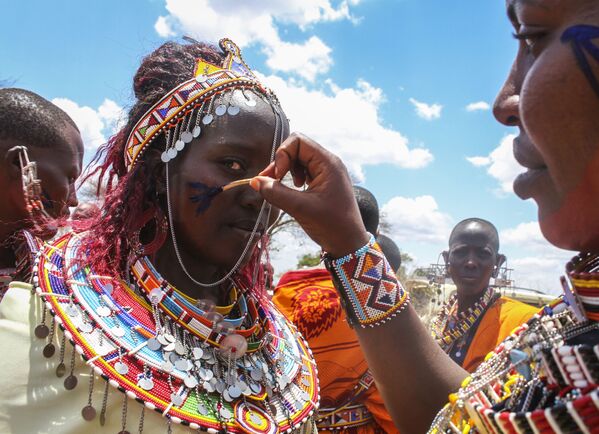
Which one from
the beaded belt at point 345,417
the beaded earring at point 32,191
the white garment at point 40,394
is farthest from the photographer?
the beaded belt at point 345,417

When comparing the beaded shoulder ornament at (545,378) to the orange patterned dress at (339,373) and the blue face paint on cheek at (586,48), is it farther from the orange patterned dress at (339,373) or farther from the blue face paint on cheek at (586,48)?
the orange patterned dress at (339,373)

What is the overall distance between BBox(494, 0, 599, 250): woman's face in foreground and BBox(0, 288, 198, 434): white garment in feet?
3.63

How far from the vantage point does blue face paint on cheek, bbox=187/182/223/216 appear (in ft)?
5.21

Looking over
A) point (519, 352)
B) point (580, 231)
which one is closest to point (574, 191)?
point (580, 231)

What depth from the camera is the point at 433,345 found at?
4.76ft

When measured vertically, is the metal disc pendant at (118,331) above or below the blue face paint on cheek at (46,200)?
below

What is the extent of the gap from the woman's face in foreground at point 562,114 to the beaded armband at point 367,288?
519mm

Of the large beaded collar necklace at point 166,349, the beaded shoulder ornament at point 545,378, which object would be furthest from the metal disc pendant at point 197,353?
the beaded shoulder ornament at point 545,378

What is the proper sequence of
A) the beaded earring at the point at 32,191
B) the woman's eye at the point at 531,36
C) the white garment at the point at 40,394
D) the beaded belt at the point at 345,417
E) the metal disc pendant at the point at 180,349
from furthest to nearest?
the beaded belt at the point at 345,417 < the beaded earring at the point at 32,191 < the metal disc pendant at the point at 180,349 < the white garment at the point at 40,394 < the woman's eye at the point at 531,36

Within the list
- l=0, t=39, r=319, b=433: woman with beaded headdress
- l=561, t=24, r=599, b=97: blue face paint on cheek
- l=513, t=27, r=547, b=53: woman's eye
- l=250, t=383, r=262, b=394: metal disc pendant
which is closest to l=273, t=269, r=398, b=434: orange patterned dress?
l=0, t=39, r=319, b=433: woman with beaded headdress

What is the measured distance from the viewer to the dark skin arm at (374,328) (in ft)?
4.59

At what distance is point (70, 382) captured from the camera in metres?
1.31

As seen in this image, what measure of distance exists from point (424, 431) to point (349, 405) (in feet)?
6.04

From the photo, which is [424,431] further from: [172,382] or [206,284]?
[206,284]
